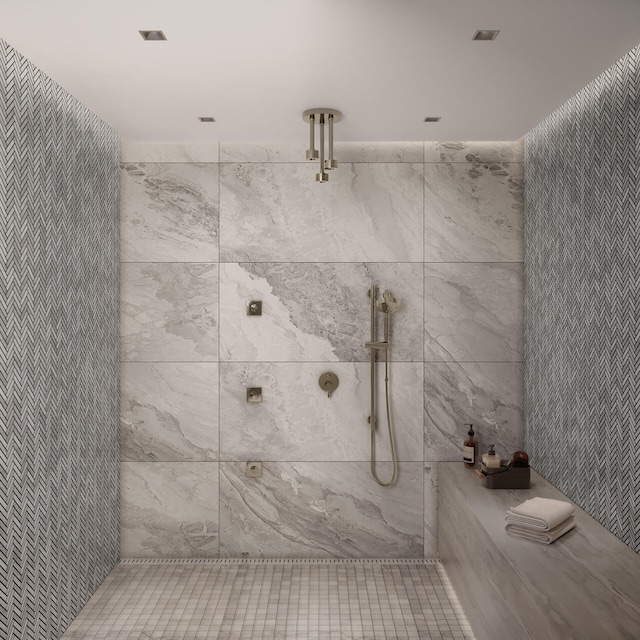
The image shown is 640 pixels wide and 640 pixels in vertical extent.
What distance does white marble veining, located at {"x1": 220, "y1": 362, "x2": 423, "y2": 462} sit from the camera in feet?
10.8

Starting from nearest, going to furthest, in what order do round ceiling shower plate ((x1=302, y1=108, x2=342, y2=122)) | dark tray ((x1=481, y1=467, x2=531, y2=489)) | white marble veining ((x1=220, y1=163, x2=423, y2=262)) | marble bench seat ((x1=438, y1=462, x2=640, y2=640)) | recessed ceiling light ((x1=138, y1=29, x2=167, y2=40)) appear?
marble bench seat ((x1=438, y1=462, x2=640, y2=640)) → recessed ceiling light ((x1=138, y1=29, x2=167, y2=40)) → round ceiling shower plate ((x1=302, y1=108, x2=342, y2=122)) → dark tray ((x1=481, y1=467, x2=531, y2=489)) → white marble veining ((x1=220, y1=163, x2=423, y2=262))

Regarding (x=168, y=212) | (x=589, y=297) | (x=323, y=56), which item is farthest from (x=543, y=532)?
(x=168, y=212)

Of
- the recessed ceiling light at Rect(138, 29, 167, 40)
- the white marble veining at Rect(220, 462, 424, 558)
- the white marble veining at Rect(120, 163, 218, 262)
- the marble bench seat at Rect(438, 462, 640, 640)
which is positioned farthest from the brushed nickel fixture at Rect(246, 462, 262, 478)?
the recessed ceiling light at Rect(138, 29, 167, 40)

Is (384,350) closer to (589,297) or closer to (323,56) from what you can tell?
(589,297)

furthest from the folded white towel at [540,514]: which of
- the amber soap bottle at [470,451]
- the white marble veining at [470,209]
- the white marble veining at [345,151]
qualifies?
the white marble veining at [345,151]

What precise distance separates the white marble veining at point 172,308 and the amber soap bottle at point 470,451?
1.52 m

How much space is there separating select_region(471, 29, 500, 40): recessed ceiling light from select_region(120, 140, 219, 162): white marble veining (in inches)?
69.5

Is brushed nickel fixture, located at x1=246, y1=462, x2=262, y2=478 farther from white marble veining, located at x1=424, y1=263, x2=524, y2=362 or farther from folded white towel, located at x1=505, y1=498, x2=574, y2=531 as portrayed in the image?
folded white towel, located at x1=505, y1=498, x2=574, y2=531

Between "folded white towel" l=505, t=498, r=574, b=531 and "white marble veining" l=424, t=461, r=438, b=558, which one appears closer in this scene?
"folded white towel" l=505, t=498, r=574, b=531

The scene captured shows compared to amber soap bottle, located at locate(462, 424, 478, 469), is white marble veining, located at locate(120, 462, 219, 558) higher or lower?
lower

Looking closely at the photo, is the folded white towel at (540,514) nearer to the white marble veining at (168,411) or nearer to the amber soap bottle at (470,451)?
the amber soap bottle at (470,451)

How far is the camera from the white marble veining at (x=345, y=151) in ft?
10.8

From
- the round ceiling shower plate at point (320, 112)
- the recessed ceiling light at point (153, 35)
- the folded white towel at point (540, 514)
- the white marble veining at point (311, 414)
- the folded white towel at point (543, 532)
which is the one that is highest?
the round ceiling shower plate at point (320, 112)

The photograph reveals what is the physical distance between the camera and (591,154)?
7.92ft
